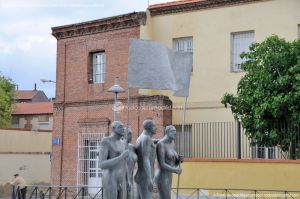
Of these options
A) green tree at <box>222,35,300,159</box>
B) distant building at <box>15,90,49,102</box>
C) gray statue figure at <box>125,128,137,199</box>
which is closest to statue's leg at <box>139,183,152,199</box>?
gray statue figure at <box>125,128,137,199</box>

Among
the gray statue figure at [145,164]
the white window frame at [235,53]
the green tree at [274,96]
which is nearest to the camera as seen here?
the gray statue figure at [145,164]

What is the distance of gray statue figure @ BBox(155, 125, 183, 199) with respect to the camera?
36.8 ft

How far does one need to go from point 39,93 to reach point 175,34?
5305 centimetres

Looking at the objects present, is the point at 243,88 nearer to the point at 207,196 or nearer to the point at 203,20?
the point at 207,196

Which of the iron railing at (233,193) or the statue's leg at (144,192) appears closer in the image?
the statue's leg at (144,192)

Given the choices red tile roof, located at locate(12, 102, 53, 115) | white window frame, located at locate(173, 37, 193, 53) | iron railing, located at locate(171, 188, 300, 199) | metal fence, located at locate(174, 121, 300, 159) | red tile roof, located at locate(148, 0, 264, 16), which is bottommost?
iron railing, located at locate(171, 188, 300, 199)

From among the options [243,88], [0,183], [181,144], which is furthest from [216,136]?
[0,183]

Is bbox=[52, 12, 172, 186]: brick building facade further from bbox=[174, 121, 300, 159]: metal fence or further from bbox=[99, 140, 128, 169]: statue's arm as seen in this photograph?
bbox=[99, 140, 128, 169]: statue's arm

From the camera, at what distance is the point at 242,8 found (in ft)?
71.9

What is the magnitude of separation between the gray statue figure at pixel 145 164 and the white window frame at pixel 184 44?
12.5 metres

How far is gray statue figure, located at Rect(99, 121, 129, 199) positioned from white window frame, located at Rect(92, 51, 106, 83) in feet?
45.2

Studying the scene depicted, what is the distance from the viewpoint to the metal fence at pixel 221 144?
19828 millimetres

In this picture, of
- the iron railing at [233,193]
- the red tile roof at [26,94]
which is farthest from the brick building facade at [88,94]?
the red tile roof at [26,94]

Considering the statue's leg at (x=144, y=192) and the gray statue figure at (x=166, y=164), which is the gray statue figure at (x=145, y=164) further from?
the gray statue figure at (x=166, y=164)
